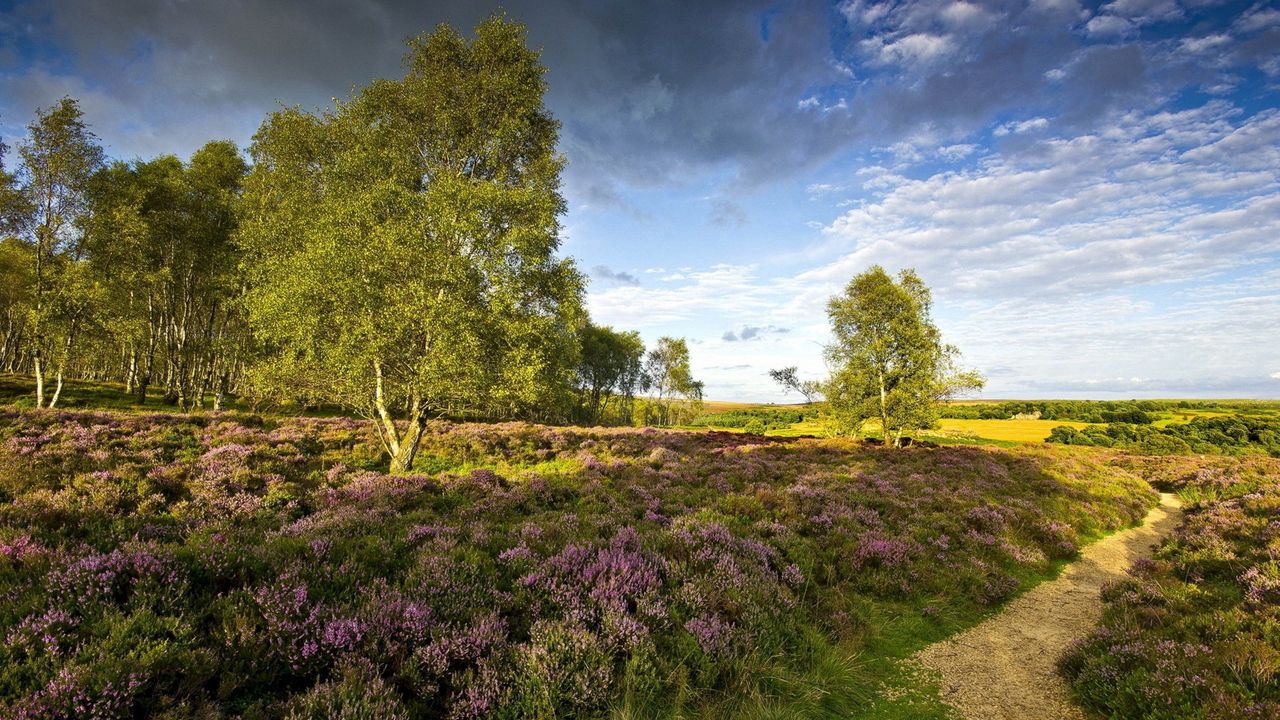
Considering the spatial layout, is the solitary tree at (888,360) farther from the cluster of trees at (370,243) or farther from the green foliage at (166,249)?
the green foliage at (166,249)

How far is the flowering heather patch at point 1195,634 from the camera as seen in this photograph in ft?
17.6

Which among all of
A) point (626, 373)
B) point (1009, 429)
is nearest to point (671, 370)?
point (626, 373)

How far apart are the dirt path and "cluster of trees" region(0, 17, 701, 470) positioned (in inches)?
558

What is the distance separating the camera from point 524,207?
64.4 feet

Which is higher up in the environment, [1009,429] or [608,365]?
[608,365]

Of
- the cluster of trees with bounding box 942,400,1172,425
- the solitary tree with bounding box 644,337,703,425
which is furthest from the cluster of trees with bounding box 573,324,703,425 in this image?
the cluster of trees with bounding box 942,400,1172,425

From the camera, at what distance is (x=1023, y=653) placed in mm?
7504

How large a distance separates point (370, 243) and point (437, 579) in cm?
1502

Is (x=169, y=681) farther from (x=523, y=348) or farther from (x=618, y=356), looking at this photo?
(x=618, y=356)

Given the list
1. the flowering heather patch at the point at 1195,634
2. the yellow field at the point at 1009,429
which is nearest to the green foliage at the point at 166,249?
the flowering heather patch at the point at 1195,634

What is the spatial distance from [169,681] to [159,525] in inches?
224

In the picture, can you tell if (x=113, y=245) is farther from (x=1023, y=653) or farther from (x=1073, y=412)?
(x=1073, y=412)

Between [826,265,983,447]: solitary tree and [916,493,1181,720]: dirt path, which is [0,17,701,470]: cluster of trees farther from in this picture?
[826,265,983,447]: solitary tree

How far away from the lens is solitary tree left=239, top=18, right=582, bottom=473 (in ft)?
55.5
